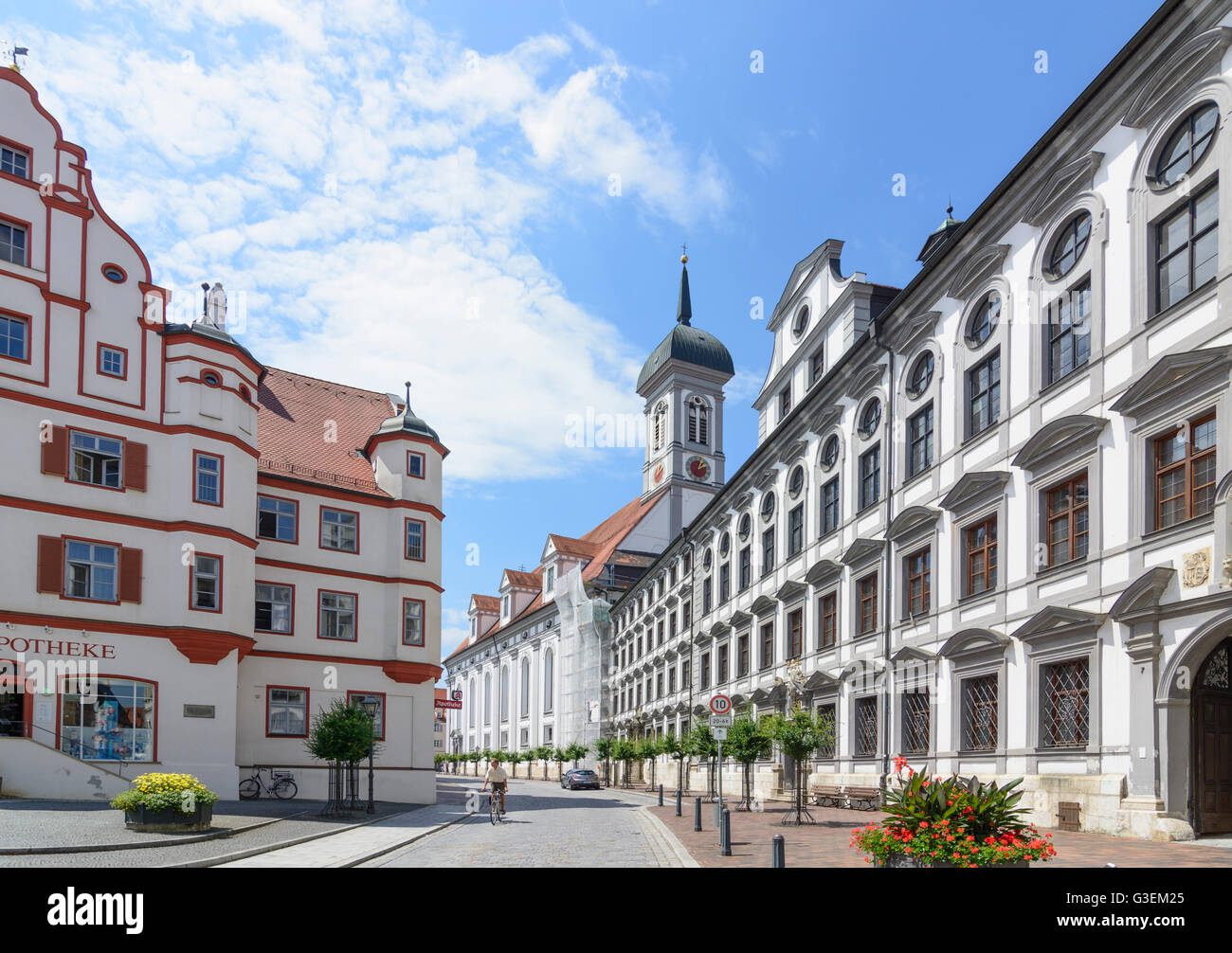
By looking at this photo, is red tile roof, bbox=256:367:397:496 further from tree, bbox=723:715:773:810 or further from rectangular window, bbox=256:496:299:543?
tree, bbox=723:715:773:810

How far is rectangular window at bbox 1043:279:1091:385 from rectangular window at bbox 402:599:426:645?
2425 centimetres

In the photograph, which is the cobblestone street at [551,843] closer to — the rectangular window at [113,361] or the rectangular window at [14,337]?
the rectangular window at [113,361]

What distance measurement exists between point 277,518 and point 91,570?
780cm

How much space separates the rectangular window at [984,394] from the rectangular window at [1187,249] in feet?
18.3

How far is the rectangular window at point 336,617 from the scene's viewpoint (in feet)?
116

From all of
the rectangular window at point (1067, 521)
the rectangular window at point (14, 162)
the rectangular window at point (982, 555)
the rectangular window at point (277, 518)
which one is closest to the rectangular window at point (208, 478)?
the rectangular window at point (277, 518)

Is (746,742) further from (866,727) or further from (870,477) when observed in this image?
(870,477)

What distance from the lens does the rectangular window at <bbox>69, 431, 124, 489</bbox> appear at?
91.5 ft

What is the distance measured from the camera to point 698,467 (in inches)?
3457

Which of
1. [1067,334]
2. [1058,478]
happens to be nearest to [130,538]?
[1058,478]

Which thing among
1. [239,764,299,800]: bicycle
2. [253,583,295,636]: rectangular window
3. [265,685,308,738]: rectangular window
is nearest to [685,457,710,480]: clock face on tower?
[253,583,295,636]: rectangular window

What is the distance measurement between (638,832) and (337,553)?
1805 centimetres

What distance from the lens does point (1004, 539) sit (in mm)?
21688
